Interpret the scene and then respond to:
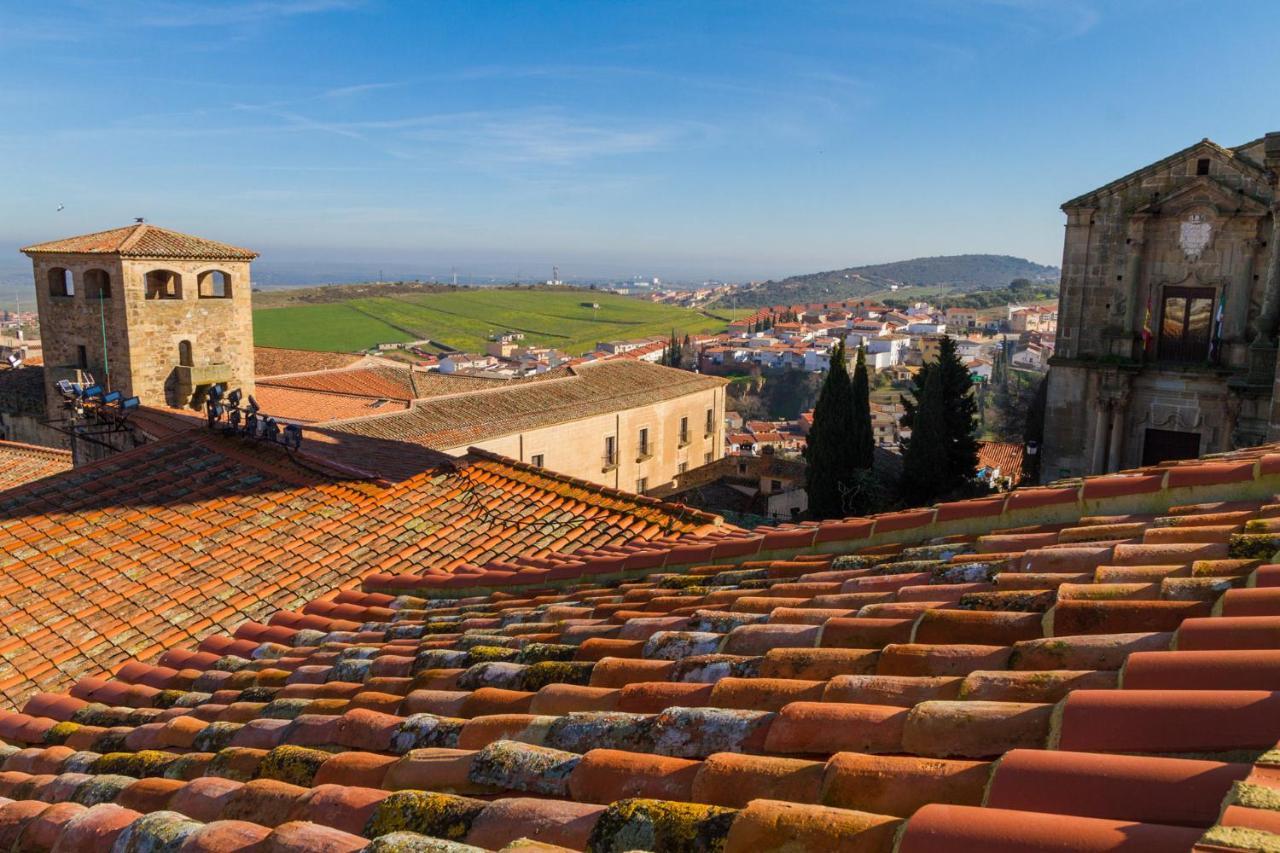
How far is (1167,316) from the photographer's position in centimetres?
1794

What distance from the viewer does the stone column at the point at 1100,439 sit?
18453 mm

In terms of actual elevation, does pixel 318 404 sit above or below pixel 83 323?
below

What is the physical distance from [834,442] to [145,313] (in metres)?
16.7

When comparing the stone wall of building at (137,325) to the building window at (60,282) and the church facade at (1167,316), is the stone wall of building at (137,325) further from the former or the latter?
the church facade at (1167,316)

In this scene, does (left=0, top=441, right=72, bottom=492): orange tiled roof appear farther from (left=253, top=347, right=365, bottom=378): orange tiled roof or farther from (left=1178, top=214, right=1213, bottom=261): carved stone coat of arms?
(left=1178, top=214, right=1213, bottom=261): carved stone coat of arms

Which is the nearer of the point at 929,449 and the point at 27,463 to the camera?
the point at 27,463

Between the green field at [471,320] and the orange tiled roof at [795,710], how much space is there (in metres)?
72.8

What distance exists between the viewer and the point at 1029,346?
77375 mm

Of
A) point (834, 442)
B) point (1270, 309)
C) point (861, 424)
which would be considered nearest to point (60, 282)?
point (834, 442)

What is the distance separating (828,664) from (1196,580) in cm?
106

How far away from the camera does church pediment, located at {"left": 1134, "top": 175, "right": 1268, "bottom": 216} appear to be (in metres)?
16.3

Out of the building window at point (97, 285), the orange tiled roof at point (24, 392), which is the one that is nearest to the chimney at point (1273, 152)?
the building window at point (97, 285)

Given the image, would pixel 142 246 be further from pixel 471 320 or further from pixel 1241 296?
pixel 471 320

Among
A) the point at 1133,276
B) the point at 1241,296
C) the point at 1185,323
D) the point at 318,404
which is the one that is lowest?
the point at 318,404
